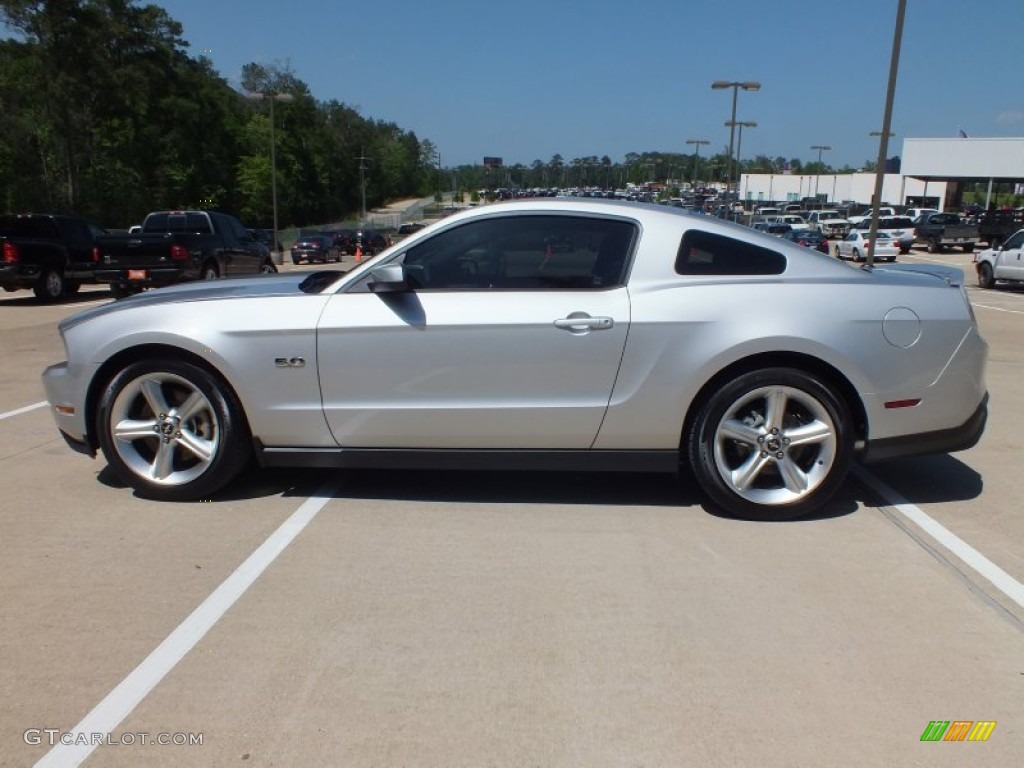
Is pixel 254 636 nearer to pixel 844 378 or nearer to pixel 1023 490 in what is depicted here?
pixel 844 378

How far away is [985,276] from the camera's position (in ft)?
75.4

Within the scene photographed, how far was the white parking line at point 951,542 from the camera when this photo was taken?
150 inches

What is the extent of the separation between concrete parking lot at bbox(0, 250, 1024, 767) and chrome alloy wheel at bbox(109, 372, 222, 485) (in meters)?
0.22

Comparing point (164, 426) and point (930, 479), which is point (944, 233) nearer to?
point (930, 479)

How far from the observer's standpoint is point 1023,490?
16.9 ft

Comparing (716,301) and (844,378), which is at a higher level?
(716,301)

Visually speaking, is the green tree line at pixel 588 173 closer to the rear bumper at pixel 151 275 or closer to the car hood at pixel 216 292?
the rear bumper at pixel 151 275

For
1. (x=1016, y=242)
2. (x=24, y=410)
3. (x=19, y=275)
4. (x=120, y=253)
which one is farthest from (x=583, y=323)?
(x=1016, y=242)

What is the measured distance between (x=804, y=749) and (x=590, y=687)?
0.72 m

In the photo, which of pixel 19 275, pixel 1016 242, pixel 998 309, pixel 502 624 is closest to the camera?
pixel 502 624

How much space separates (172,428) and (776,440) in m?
3.22

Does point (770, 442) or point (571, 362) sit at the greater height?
point (571, 362)

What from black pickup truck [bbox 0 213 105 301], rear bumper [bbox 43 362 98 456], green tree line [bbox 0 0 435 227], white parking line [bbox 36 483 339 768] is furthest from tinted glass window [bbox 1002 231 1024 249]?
green tree line [bbox 0 0 435 227]

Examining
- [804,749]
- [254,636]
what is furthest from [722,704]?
[254,636]
